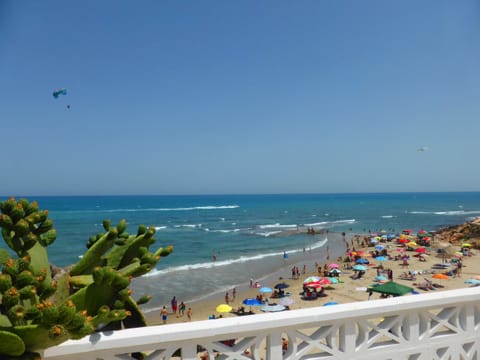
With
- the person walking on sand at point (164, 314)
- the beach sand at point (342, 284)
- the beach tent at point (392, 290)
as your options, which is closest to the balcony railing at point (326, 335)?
the beach tent at point (392, 290)

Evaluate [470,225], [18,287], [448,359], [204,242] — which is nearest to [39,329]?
[18,287]

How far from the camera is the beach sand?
2336 cm

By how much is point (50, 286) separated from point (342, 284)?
29540mm

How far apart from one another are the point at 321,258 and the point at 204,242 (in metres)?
18.6

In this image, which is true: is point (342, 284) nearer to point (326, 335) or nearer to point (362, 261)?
point (362, 261)

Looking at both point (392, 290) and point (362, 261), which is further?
point (362, 261)

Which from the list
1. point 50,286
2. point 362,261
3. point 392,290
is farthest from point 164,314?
point 362,261

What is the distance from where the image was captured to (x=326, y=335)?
117 inches

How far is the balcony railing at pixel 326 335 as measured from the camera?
2.52 meters

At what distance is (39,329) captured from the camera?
2.09 metres

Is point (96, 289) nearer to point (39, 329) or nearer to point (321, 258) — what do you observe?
point (39, 329)

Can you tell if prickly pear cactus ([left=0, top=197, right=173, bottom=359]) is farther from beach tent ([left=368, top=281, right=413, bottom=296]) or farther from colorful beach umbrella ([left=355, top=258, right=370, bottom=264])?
colorful beach umbrella ([left=355, top=258, right=370, bottom=264])

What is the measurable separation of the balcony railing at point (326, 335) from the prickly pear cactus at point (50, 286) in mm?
232

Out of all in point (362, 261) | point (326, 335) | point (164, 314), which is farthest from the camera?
Answer: point (362, 261)
